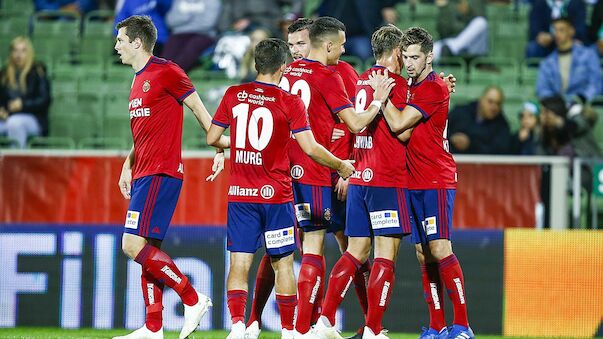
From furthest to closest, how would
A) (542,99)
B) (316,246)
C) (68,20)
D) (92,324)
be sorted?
(68,20)
(542,99)
(92,324)
(316,246)

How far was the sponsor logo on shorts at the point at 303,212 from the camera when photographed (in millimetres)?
8547

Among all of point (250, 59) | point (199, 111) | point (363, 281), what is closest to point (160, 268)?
point (199, 111)

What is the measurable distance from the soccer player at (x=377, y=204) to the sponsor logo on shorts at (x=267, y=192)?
2.88 ft

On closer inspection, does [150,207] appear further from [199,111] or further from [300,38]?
[300,38]

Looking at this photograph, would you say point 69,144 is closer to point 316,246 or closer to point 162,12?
point 162,12

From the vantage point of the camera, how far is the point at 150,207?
8008mm

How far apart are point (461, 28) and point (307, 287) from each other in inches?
297

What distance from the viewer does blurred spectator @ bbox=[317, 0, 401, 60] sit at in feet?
48.0

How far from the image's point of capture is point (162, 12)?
1476 cm

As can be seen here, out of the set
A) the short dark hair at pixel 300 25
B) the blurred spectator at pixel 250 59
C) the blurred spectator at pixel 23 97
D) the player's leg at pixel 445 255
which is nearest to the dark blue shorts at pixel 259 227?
the player's leg at pixel 445 255

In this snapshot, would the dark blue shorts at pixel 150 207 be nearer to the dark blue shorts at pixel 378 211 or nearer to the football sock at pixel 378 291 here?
the dark blue shorts at pixel 378 211

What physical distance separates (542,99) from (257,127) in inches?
246

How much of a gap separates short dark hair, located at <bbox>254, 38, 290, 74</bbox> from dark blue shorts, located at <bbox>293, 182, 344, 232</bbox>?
1.10 m

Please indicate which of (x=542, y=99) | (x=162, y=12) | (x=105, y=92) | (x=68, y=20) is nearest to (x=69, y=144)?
(x=105, y=92)
